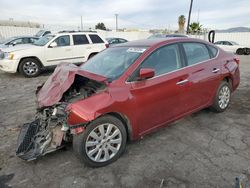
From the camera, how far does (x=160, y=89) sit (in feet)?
10.2

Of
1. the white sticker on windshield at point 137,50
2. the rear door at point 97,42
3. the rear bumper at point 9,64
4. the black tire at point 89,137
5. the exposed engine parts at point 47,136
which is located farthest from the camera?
the rear door at point 97,42

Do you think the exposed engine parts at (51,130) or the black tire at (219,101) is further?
the black tire at (219,101)

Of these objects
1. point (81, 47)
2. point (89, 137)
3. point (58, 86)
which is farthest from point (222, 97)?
point (81, 47)

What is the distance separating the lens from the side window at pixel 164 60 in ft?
10.3

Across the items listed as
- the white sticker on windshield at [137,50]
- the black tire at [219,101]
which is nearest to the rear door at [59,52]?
the white sticker on windshield at [137,50]

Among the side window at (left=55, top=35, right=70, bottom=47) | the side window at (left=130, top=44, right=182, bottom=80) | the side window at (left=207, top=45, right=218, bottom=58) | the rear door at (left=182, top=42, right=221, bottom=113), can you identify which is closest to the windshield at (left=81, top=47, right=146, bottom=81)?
the side window at (left=130, top=44, right=182, bottom=80)

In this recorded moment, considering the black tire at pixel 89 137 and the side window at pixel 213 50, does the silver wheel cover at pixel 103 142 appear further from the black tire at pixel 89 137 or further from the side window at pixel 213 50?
the side window at pixel 213 50

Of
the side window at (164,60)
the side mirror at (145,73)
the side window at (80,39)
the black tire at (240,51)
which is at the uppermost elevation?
the side window at (80,39)

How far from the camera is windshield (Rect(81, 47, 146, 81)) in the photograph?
3092 mm

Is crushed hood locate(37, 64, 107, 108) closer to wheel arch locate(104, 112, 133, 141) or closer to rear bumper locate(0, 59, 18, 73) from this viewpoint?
wheel arch locate(104, 112, 133, 141)

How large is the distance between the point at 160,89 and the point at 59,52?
6.59 metres

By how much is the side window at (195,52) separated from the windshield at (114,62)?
905 millimetres

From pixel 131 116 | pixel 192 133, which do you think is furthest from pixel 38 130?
pixel 192 133

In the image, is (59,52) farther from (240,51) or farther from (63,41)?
(240,51)
